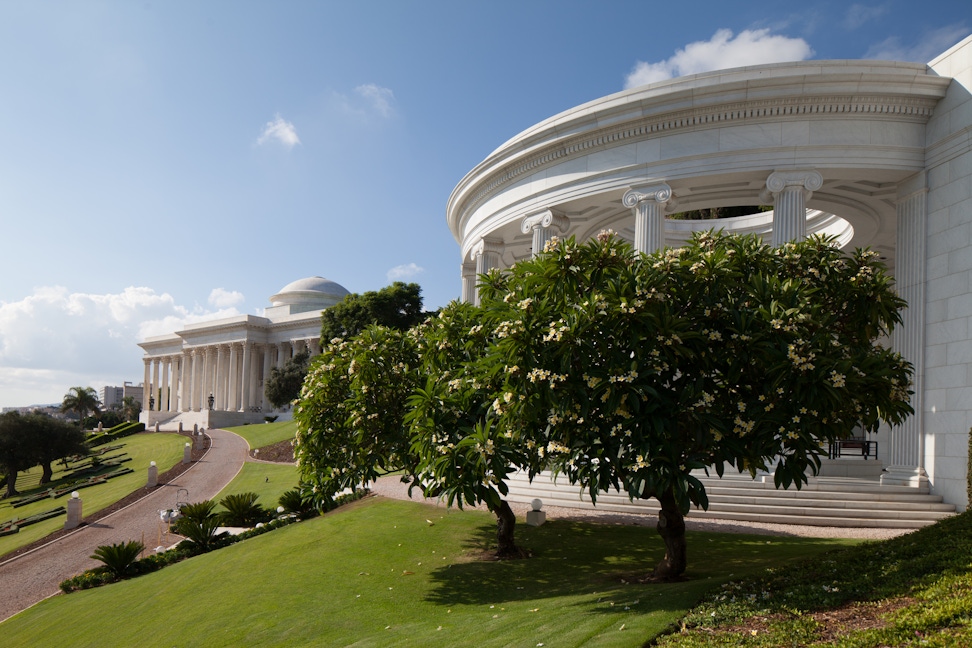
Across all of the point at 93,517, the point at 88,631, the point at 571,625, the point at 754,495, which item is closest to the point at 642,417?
the point at 571,625

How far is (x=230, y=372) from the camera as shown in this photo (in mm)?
97125

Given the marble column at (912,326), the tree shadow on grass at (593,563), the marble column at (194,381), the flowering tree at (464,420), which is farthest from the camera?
the marble column at (194,381)

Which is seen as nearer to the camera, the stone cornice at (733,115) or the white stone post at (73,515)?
the stone cornice at (733,115)

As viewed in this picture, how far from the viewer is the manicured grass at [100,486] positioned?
107ft

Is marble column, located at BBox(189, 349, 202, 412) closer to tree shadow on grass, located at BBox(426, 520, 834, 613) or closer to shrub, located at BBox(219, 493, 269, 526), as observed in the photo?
shrub, located at BBox(219, 493, 269, 526)

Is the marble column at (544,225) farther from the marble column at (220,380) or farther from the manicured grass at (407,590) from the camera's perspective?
the marble column at (220,380)

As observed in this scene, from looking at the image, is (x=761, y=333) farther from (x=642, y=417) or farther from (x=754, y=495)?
(x=754, y=495)

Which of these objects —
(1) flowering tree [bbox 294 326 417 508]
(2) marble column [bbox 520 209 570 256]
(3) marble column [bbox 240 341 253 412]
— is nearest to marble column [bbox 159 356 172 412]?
(3) marble column [bbox 240 341 253 412]

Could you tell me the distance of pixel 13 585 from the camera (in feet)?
76.2

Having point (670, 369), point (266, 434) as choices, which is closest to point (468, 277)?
point (670, 369)

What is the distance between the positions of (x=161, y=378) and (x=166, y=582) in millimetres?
120144

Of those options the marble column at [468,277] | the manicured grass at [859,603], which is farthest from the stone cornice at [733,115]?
the manicured grass at [859,603]

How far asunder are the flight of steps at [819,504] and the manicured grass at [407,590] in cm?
208

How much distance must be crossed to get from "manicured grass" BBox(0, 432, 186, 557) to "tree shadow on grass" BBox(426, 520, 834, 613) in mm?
26018
